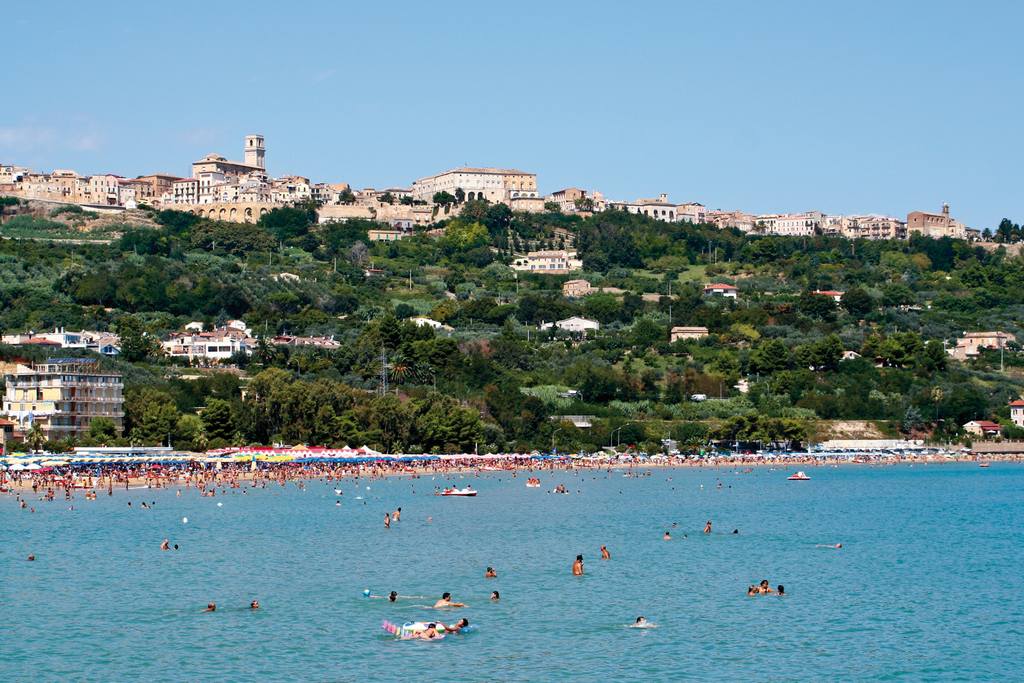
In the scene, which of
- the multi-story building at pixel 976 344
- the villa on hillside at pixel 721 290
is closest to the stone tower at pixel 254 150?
the villa on hillside at pixel 721 290

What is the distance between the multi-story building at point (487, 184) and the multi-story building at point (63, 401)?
103995 millimetres

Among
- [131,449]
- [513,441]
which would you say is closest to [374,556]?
[131,449]

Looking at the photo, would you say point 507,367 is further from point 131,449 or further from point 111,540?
point 111,540

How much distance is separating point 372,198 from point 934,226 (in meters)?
73.1

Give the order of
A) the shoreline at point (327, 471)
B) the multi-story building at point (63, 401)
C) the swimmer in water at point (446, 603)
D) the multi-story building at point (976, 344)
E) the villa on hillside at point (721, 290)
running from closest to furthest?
the swimmer in water at point (446, 603), the shoreline at point (327, 471), the multi-story building at point (63, 401), the multi-story building at point (976, 344), the villa on hillside at point (721, 290)

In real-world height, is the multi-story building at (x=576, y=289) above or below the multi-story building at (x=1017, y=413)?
above

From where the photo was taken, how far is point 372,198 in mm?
178250

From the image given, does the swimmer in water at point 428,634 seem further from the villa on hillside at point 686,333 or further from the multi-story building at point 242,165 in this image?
the multi-story building at point 242,165

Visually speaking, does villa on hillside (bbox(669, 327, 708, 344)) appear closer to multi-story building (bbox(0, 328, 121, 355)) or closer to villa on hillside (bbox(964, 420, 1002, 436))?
villa on hillside (bbox(964, 420, 1002, 436))

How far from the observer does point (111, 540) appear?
143ft

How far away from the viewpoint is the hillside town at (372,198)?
16638 centimetres

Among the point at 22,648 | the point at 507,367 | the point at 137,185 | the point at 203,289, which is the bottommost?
the point at 22,648

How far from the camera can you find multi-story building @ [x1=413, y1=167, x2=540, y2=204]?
177 metres

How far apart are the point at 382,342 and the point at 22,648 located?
72829 millimetres
